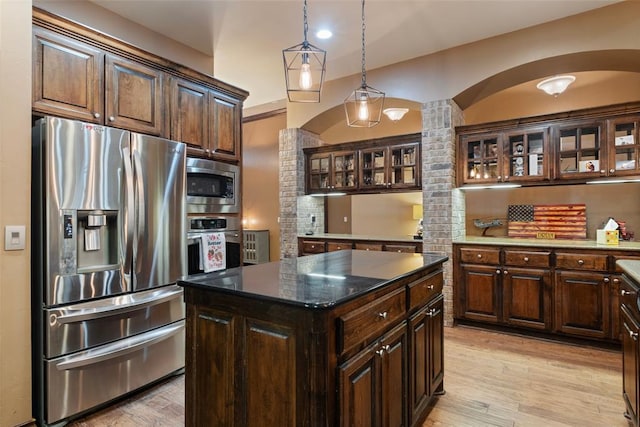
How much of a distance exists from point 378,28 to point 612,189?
3769 mm

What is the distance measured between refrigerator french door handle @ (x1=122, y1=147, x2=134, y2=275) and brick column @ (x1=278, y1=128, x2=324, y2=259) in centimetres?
296

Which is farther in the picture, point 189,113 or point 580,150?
point 580,150

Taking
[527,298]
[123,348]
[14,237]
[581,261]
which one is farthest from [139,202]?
[581,261]

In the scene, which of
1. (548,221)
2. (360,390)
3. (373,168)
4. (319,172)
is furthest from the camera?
(319,172)

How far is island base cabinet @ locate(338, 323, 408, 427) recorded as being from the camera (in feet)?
4.46

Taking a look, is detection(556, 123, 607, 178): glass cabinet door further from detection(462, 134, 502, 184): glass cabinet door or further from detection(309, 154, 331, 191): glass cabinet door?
detection(309, 154, 331, 191): glass cabinet door

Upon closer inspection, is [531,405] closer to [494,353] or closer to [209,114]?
[494,353]

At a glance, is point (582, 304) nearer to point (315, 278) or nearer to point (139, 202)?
point (315, 278)

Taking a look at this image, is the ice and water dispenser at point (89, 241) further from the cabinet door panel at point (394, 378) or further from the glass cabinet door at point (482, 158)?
the glass cabinet door at point (482, 158)

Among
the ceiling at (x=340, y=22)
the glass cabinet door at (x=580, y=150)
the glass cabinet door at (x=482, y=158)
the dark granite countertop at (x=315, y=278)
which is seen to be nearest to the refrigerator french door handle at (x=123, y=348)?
the dark granite countertop at (x=315, y=278)

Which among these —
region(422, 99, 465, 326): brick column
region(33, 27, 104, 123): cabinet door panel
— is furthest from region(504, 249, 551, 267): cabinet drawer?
region(33, 27, 104, 123): cabinet door panel

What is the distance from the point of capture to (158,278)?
2.62 meters

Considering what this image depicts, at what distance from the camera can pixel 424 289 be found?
2.09 meters

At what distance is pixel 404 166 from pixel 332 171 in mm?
1081
